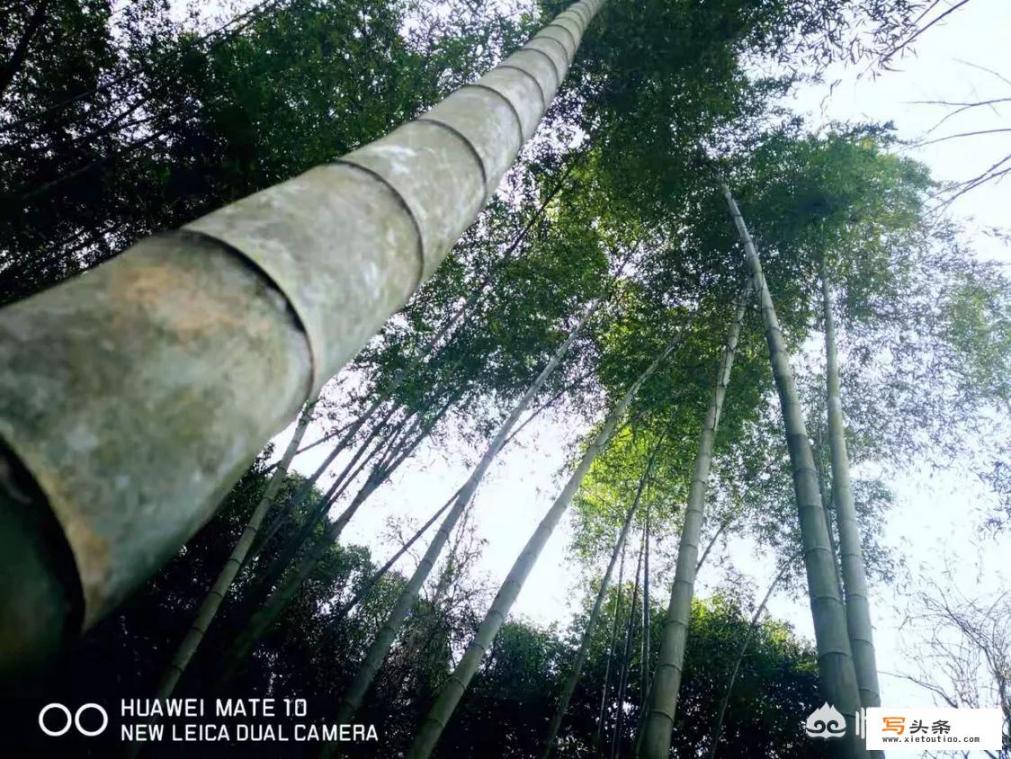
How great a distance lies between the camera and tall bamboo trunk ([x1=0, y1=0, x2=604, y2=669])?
0.32 metres

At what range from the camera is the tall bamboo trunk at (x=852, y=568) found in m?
2.74

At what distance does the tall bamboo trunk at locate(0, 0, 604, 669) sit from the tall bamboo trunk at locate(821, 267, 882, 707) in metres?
3.12

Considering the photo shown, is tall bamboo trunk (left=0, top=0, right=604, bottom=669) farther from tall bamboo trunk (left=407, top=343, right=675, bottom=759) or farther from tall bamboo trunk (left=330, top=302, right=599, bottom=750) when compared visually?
tall bamboo trunk (left=330, top=302, right=599, bottom=750)

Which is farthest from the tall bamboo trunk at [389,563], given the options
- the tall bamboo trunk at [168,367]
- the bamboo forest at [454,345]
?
the tall bamboo trunk at [168,367]

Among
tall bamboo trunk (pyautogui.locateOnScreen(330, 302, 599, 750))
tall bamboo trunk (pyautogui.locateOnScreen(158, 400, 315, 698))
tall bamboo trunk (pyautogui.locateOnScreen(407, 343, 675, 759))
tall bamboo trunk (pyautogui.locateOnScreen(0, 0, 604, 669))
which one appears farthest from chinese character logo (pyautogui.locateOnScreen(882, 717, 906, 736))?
tall bamboo trunk (pyautogui.locateOnScreen(158, 400, 315, 698))

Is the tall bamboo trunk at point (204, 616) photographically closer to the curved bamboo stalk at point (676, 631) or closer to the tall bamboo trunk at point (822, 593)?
the curved bamboo stalk at point (676, 631)

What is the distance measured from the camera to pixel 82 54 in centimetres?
530

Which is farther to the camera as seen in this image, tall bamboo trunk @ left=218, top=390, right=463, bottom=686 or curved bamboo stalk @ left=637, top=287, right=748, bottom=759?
tall bamboo trunk @ left=218, top=390, right=463, bottom=686

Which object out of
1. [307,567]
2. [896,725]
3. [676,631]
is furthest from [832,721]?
[307,567]

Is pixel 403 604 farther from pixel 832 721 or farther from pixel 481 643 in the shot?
pixel 832 721

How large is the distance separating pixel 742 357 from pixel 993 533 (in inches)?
124

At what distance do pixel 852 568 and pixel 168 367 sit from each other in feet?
13.2

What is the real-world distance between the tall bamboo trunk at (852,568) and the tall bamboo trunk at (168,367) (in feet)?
10.2

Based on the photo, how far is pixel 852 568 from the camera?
3.38m
